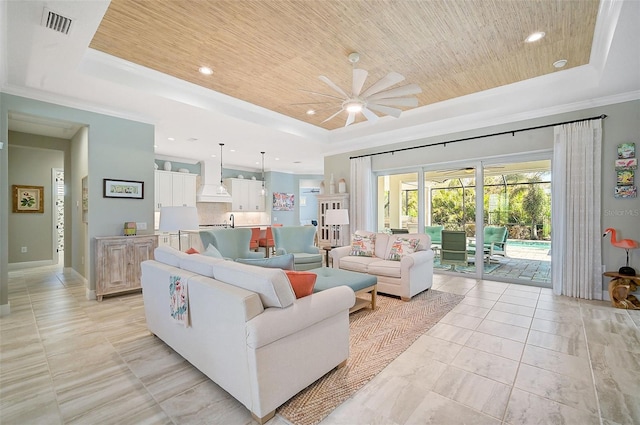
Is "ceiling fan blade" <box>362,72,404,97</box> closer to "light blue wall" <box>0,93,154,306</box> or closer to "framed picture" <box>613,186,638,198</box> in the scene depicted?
"framed picture" <box>613,186,638,198</box>

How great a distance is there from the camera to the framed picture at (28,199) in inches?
249

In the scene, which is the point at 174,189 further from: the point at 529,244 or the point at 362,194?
the point at 529,244

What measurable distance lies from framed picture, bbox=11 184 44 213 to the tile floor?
428cm

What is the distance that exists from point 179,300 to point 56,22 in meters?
2.66

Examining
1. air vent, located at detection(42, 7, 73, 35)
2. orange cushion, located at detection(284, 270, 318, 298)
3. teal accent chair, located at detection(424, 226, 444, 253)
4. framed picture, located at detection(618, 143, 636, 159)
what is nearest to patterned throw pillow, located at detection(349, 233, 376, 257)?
teal accent chair, located at detection(424, 226, 444, 253)

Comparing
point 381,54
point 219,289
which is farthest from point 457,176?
point 219,289

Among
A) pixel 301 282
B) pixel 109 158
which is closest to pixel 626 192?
pixel 301 282

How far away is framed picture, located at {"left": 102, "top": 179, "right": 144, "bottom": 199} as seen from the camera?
14.5 ft

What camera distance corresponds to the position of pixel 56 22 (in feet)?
8.29

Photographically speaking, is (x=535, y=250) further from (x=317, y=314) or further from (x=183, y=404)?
(x=183, y=404)

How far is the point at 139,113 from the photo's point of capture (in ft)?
15.1

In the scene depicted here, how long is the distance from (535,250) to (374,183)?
3.23 m

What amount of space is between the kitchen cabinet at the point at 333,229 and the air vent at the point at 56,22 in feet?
16.7

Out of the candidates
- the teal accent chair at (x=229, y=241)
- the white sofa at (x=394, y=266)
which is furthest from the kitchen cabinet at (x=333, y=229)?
the teal accent chair at (x=229, y=241)
